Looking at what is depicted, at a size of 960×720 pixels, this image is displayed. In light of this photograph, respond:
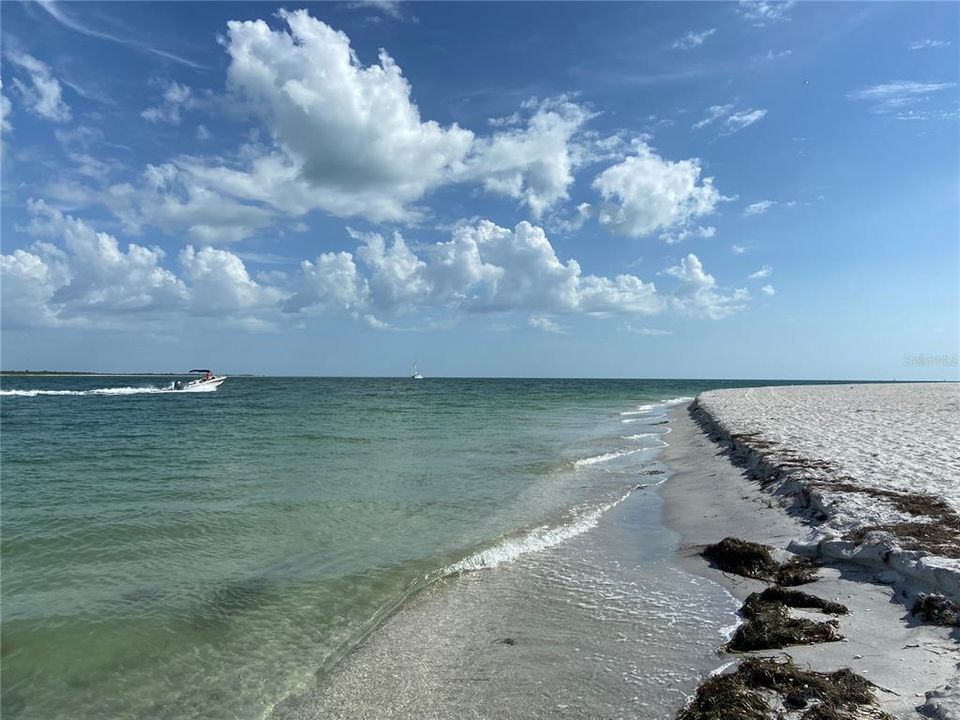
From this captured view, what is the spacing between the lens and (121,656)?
Answer: 6.84 metres

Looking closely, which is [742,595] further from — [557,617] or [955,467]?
[955,467]

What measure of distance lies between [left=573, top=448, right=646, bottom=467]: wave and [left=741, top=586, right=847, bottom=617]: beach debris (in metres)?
12.8

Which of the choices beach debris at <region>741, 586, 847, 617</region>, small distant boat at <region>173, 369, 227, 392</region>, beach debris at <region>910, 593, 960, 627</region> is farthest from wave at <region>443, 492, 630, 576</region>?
small distant boat at <region>173, 369, 227, 392</region>

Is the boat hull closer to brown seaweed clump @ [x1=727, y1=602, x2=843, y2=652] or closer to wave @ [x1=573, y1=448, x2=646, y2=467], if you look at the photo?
wave @ [x1=573, y1=448, x2=646, y2=467]

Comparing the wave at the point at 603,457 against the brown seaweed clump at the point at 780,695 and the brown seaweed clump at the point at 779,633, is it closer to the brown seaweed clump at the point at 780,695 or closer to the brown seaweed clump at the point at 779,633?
the brown seaweed clump at the point at 779,633

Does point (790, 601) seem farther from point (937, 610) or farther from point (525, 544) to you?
point (525, 544)

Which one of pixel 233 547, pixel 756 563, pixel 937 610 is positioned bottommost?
pixel 233 547

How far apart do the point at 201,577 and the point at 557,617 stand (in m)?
5.98

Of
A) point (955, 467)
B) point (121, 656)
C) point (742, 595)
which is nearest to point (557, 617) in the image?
point (742, 595)

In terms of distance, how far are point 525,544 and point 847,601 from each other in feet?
17.6

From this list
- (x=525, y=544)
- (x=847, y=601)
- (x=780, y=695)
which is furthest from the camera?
(x=525, y=544)

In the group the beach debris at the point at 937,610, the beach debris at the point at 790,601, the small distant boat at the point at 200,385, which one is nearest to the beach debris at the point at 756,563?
the beach debris at the point at 790,601

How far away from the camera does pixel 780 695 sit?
491 cm

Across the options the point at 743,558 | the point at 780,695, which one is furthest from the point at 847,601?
the point at 780,695
